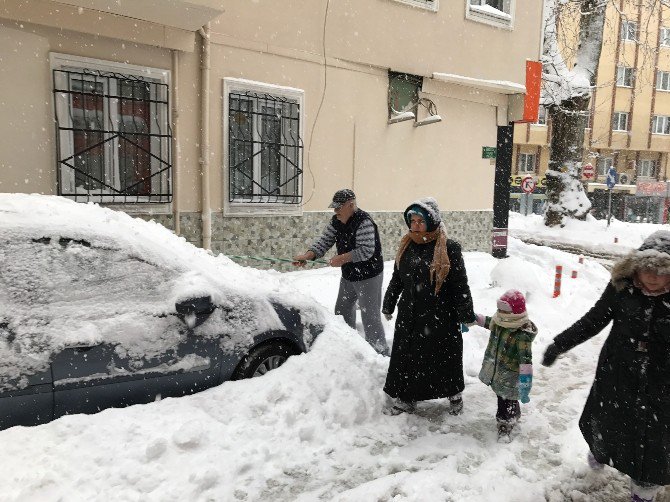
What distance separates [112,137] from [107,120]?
39cm

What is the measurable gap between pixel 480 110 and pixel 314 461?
1026 centimetres

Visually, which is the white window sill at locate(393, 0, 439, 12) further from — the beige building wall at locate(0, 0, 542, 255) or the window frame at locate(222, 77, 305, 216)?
the window frame at locate(222, 77, 305, 216)

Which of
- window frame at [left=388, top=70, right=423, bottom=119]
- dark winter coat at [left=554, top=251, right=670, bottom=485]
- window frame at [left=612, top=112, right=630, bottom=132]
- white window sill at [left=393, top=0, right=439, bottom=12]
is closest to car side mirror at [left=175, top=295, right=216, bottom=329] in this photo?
dark winter coat at [left=554, top=251, right=670, bottom=485]

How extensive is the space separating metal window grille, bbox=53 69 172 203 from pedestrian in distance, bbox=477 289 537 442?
17.8 feet

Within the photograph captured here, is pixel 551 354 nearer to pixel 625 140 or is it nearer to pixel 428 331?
pixel 428 331

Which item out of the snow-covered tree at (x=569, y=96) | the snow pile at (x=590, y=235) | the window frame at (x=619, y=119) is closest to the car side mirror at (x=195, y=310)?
the snow pile at (x=590, y=235)

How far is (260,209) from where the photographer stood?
8.66 meters

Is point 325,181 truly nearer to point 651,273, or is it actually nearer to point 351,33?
point 351,33

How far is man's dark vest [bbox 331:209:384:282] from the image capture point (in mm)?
5402

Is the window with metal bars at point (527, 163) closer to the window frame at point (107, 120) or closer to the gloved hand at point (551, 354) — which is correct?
the window frame at point (107, 120)

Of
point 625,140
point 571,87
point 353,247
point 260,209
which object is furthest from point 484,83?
point 625,140

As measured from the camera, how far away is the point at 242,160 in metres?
8.56

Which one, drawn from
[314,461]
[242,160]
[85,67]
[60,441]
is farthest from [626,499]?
[85,67]

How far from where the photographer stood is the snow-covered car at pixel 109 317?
3150 mm
